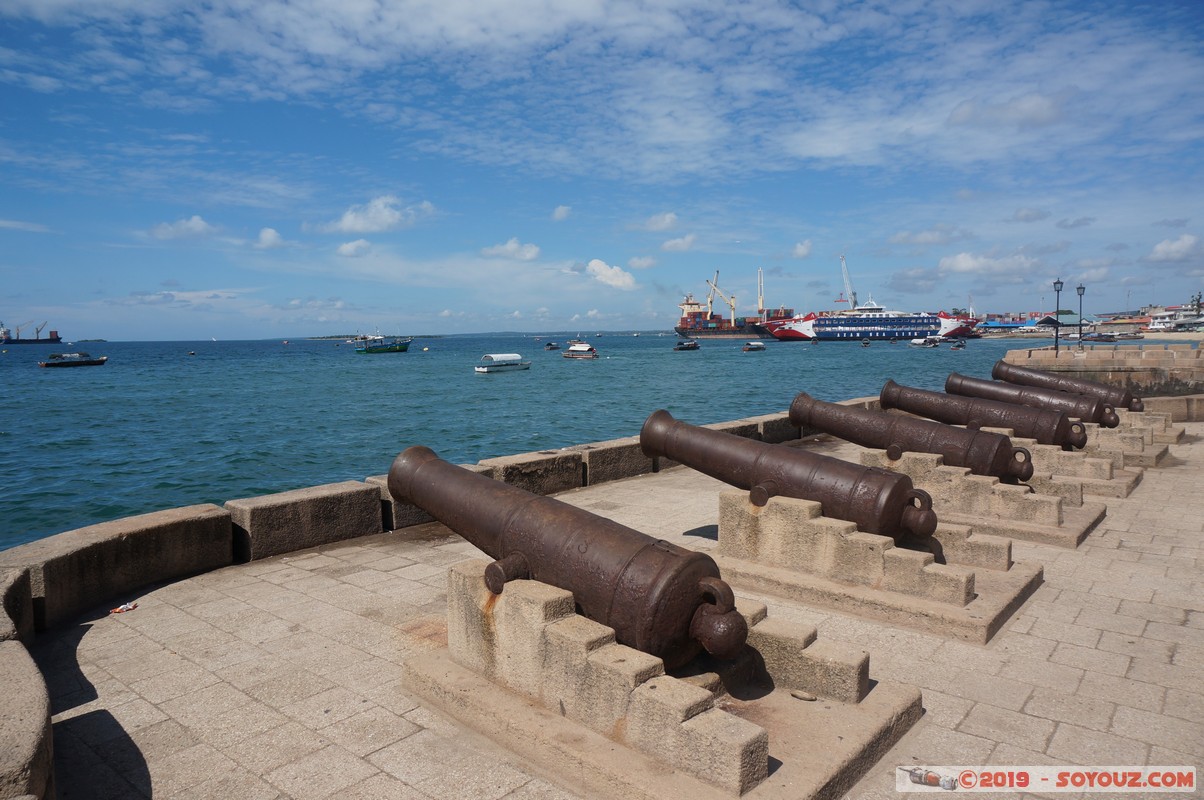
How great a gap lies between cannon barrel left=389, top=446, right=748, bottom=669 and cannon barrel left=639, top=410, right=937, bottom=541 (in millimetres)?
2378

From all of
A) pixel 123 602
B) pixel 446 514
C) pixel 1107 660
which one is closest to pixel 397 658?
pixel 446 514

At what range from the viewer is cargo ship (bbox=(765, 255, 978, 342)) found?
12850cm

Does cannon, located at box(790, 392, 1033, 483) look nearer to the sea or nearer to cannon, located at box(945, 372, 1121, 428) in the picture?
cannon, located at box(945, 372, 1121, 428)

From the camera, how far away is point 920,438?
7.74 m

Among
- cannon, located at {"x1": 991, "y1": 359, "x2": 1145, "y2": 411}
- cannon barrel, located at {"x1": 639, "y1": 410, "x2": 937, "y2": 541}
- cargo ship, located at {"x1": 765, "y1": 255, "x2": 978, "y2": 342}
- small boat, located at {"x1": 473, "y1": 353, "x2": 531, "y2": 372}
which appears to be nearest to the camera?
cannon barrel, located at {"x1": 639, "y1": 410, "x2": 937, "y2": 541}

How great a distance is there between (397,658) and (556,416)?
31925mm

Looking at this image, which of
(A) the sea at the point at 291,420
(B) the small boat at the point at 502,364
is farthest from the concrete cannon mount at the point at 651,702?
(B) the small boat at the point at 502,364

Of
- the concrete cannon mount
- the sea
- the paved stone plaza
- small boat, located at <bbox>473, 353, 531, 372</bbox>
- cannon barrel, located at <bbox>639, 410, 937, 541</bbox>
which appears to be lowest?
the sea

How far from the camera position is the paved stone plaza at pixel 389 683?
134 inches

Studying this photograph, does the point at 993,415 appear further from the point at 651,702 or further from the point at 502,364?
the point at 502,364

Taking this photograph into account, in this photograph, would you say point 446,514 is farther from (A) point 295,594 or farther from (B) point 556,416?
(B) point 556,416

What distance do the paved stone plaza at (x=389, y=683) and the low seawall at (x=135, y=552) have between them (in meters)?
0.18

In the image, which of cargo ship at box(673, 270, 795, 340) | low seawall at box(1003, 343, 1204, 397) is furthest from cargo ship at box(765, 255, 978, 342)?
low seawall at box(1003, 343, 1204, 397)

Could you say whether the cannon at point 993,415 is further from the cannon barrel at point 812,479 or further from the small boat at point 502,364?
the small boat at point 502,364
